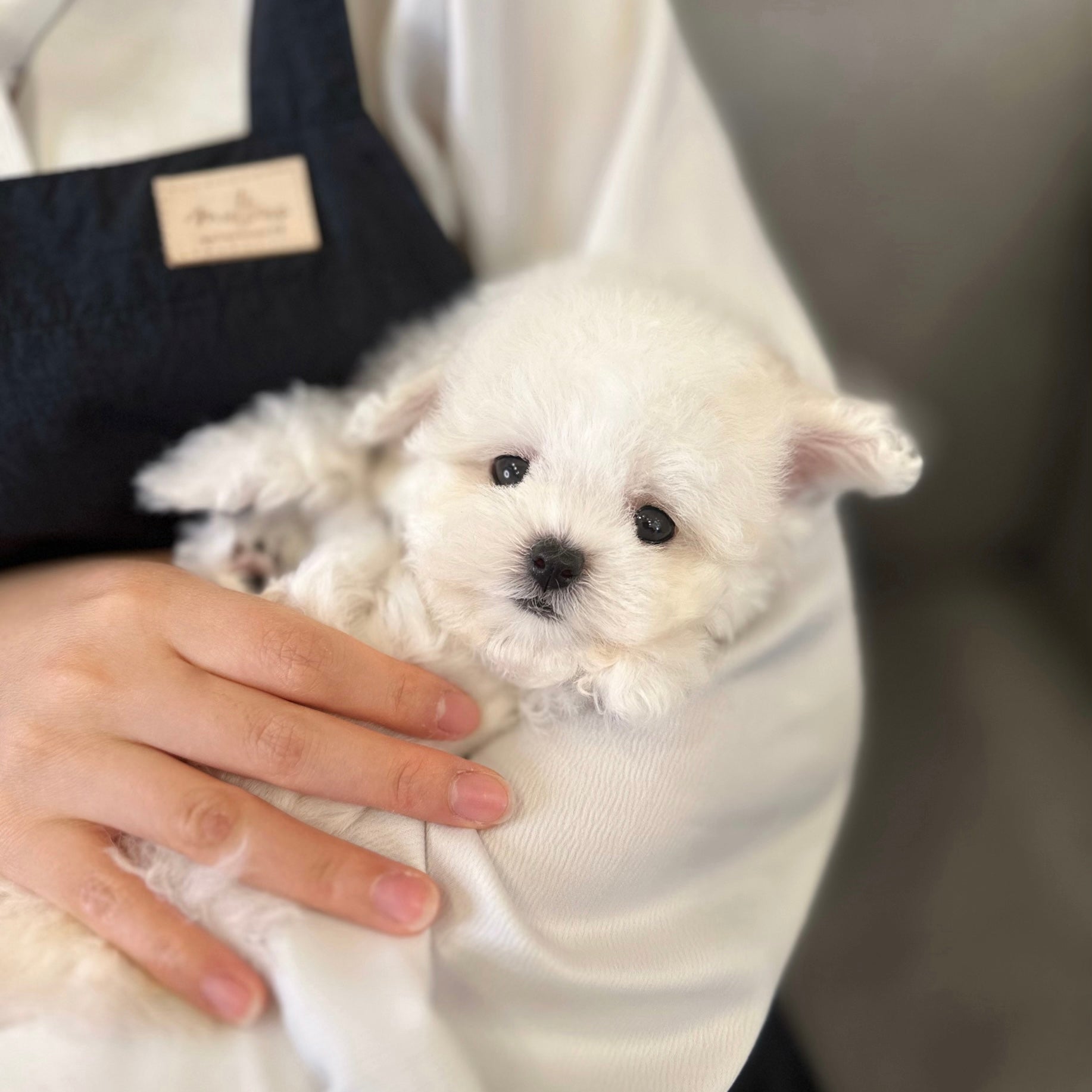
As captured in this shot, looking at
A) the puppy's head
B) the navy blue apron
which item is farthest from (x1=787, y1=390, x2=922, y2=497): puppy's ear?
the navy blue apron

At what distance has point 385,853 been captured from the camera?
0.69 metres

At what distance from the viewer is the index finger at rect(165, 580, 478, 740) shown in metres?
0.71

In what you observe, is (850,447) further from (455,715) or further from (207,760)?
(207,760)

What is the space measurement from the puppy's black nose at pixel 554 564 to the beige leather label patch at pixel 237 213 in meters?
0.43

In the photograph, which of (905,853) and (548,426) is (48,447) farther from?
(905,853)

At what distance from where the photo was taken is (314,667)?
71cm

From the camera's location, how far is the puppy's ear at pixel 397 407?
76 centimetres

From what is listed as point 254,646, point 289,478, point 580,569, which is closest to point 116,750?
point 254,646

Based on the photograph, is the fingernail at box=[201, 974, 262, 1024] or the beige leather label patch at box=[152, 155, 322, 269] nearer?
the fingernail at box=[201, 974, 262, 1024]

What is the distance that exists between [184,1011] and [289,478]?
449mm

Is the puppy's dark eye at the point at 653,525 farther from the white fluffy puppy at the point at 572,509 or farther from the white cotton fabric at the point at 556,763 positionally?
the white cotton fabric at the point at 556,763

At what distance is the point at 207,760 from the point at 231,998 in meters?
0.17

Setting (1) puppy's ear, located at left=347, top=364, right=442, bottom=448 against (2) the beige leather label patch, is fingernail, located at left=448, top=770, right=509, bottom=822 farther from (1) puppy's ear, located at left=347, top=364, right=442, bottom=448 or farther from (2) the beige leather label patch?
(2) the beige leather label patch

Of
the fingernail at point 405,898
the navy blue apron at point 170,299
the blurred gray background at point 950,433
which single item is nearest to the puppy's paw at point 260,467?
the navy blue apron at point 170,299
